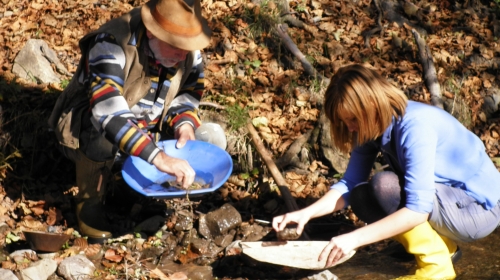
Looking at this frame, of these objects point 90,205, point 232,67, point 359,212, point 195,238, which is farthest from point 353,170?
point 232,67

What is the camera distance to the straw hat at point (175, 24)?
12.1 feet

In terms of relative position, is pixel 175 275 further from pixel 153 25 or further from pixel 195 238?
pixel 153 25

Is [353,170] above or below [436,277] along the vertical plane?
above

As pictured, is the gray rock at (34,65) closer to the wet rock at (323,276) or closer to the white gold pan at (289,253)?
the white gold pan at (289,253)

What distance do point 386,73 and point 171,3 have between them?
9.55 feet

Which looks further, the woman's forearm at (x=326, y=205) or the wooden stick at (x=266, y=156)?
the wooden stick at (x=266, y=156)

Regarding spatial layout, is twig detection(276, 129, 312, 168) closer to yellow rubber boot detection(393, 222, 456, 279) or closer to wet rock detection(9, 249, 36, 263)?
yellow rubber boot detection(393, 222, 456, 279)

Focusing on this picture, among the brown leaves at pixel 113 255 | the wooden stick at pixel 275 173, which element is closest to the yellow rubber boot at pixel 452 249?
the wooden stick at pixel 275 173

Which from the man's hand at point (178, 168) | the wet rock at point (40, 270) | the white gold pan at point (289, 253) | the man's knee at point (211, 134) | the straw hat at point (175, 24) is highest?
the straw hat at point (175, 24)

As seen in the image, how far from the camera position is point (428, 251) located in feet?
12.0

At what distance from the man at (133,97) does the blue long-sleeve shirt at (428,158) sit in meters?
1.08

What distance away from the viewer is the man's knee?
15.3ft

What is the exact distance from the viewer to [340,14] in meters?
6.66

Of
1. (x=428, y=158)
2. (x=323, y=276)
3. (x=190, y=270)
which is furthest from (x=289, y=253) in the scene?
(x=428, y=158)
